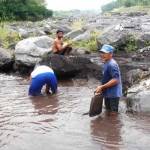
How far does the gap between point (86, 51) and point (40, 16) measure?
35.6 meters

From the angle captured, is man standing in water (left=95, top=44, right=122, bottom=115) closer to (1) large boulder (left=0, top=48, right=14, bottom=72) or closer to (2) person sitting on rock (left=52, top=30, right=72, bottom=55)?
(2) person sitting on rock (left=52, top=30, right=72, bottom=55)

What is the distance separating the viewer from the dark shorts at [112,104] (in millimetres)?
9391

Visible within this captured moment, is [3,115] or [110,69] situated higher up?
[110,69]

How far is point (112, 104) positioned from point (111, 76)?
666 millimetres

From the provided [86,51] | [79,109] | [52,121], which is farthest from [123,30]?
[52,121]

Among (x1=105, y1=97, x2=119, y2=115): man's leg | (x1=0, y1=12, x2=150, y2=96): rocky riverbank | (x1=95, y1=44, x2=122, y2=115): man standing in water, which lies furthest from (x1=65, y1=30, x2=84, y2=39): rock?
(x1=95, y1=44, x2=122, y2=115): man standing in water

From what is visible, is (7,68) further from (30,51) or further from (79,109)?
(79,109)

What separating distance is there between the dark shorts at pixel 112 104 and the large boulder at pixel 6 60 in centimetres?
738

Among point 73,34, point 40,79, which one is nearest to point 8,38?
point 73,34

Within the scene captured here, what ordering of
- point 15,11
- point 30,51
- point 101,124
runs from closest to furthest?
point 101,124 → point 30,51 → point 15,11

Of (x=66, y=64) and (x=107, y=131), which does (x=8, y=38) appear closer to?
(x=66, y=64)

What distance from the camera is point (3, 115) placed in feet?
31.9

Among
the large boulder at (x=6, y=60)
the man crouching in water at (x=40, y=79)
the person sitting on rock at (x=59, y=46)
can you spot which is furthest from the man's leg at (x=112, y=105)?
the large boulder at (x=6, y=60)

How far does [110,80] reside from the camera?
9.16 metres
